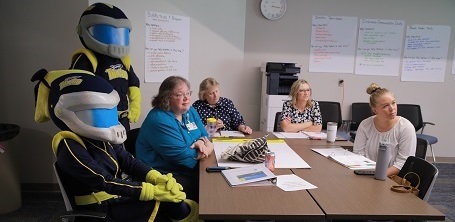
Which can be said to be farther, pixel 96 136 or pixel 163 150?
pixel 163 150

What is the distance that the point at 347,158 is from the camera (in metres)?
2.01

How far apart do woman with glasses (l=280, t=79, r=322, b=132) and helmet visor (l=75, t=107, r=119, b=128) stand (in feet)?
5.98

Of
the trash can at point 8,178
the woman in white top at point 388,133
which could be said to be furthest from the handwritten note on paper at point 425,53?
the trash can at point 8,178

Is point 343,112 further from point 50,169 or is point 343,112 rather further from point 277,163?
point 50,169

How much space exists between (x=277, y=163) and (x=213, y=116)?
1.19m

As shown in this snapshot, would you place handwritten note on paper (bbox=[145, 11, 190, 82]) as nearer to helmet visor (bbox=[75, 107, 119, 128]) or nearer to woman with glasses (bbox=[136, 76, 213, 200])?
woman with glasses (bbox=[136, 76, 213, 200])

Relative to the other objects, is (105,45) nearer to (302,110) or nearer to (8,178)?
(8,178)

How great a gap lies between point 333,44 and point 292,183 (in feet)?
10.1

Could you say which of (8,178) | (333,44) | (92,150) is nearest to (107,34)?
(92,150)

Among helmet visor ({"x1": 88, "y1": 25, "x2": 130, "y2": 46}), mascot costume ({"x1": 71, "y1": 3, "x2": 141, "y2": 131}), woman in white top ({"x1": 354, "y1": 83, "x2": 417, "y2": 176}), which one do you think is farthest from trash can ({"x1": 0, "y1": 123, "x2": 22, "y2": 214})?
woman in white top ({"x1": 354, "y1": 83, "x2": 417, "y2": 176})

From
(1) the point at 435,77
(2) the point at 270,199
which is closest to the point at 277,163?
(2) the point at 270,199

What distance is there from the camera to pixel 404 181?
169 centimetres

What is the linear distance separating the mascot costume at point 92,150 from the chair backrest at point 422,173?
3.96 feet

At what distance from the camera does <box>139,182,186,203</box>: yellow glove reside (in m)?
1.40
